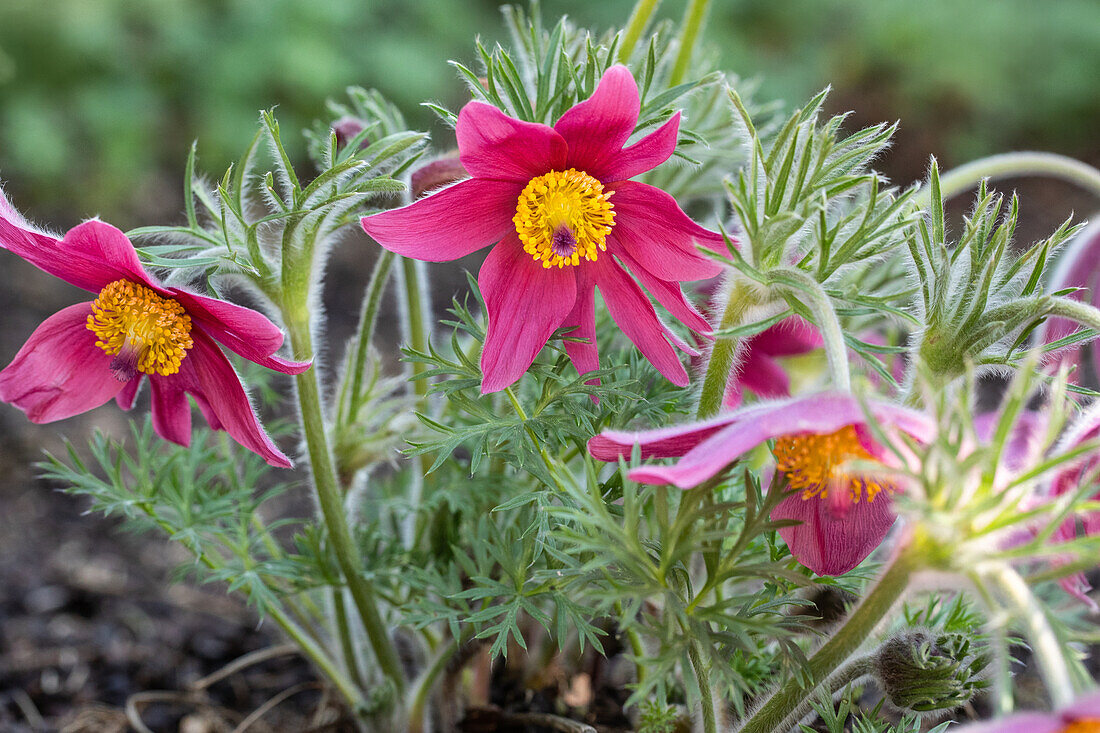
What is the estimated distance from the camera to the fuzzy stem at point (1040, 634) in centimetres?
40

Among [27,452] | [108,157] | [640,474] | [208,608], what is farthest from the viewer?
[108,157]

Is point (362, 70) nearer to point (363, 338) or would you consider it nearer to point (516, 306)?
point (363, 338)

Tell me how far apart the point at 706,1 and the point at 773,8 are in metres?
2.77

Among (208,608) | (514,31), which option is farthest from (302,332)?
(208,608)

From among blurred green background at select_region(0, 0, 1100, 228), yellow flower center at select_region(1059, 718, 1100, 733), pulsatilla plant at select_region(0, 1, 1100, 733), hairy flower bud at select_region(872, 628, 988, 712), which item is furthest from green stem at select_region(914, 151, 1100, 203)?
blurred green background at select_region(0, 0, 1100, 228)

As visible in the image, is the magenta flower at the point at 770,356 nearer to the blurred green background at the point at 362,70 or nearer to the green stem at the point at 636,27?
the green stem at the point at 636,27

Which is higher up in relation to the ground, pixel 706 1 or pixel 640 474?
pixel 706 1

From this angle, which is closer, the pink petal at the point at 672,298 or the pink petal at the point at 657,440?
the pink petal at the point at 657,440

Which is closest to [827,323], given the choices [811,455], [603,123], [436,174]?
[811,455]

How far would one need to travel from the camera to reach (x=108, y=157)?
2.61 meters

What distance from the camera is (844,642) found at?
54 centimetres

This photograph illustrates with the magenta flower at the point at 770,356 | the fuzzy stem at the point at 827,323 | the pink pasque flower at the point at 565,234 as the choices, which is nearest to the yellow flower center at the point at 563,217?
the pink pasque flower at the point at 565,234

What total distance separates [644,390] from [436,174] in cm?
21

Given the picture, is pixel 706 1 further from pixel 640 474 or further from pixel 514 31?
pixel 640 474
